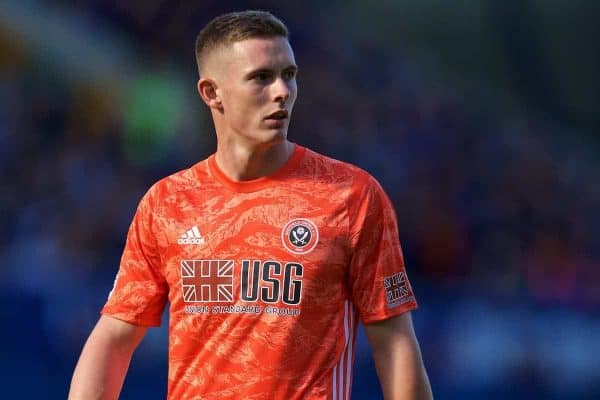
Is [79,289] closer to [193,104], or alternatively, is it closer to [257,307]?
[193,104]

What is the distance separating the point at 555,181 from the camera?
5.43m

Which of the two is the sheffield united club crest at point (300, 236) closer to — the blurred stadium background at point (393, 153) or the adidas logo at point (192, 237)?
the adidas logo at point (192, 237)

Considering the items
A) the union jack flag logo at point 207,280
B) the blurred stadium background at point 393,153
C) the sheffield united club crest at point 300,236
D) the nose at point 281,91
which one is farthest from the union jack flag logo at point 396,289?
the blurred stadium background at point 393,153

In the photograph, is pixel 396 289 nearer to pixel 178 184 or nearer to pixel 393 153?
pixel 178 184

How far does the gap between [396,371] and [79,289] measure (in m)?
2.80

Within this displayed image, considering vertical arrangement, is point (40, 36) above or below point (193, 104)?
above

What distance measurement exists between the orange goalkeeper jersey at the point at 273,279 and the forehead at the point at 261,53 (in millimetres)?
266

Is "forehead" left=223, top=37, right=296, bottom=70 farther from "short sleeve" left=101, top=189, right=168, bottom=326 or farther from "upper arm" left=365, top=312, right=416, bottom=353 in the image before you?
"upper arm" left=365, top=312, right=416, bottom=353

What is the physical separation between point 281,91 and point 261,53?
0.12 m

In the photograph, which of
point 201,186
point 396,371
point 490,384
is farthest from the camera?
point 490,384

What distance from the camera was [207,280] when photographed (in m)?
2.91

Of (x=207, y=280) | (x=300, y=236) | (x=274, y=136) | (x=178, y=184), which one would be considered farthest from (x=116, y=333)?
(x=274, y=136)

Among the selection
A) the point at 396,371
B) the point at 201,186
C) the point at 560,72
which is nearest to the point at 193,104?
the point at 560,72

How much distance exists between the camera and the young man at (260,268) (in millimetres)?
2844
